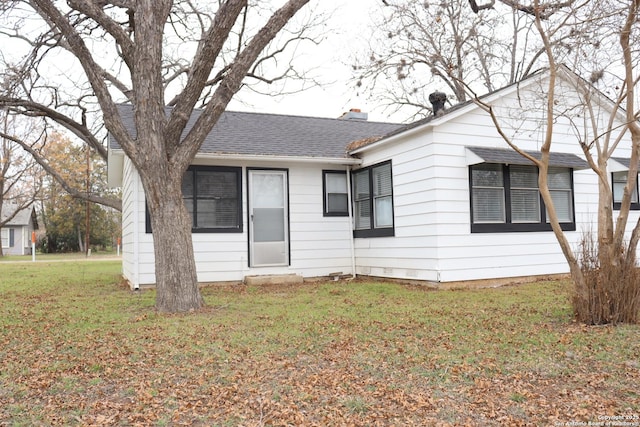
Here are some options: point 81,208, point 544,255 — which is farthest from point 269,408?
point 81,208

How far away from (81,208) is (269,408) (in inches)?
1437

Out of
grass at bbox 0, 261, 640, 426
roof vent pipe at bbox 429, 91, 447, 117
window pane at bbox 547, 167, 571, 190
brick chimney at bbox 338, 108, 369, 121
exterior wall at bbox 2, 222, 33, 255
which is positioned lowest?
grass at bbox 0, 261, 640, 426

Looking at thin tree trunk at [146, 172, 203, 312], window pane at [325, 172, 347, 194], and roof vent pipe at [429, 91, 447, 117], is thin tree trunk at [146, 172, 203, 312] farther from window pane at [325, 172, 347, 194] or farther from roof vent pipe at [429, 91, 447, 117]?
roof vent pipe at [429, 91, 447, 117]

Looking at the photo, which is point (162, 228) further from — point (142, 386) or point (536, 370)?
point (536, 370)

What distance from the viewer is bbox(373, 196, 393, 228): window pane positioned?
10.1m

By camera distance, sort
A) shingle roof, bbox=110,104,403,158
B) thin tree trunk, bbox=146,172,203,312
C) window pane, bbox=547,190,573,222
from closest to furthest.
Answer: thin tree trunk, bbox=146,172,203,312 → window pane, bbox=547,190,573,222 → shingle roof, bbox=110,104,403,158

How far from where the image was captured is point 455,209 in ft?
29.3

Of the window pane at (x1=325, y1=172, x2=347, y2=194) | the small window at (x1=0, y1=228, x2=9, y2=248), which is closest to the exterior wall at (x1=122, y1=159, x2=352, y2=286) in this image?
the window pane at (x1=325, y1=172, x2=347, y2=194)

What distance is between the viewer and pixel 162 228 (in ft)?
22.0

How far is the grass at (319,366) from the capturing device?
3207mm

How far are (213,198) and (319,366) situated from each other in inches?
260

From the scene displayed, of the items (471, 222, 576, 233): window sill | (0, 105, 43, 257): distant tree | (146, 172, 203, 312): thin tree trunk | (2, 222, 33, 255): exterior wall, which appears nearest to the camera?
(146, 172, 203, 312): thin tree trunk

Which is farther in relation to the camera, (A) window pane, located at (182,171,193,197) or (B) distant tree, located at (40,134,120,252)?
(B) distant tree, located at (40,134,120,252)

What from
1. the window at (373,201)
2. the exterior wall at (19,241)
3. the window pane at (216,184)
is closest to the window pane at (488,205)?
the window at (373,201)
